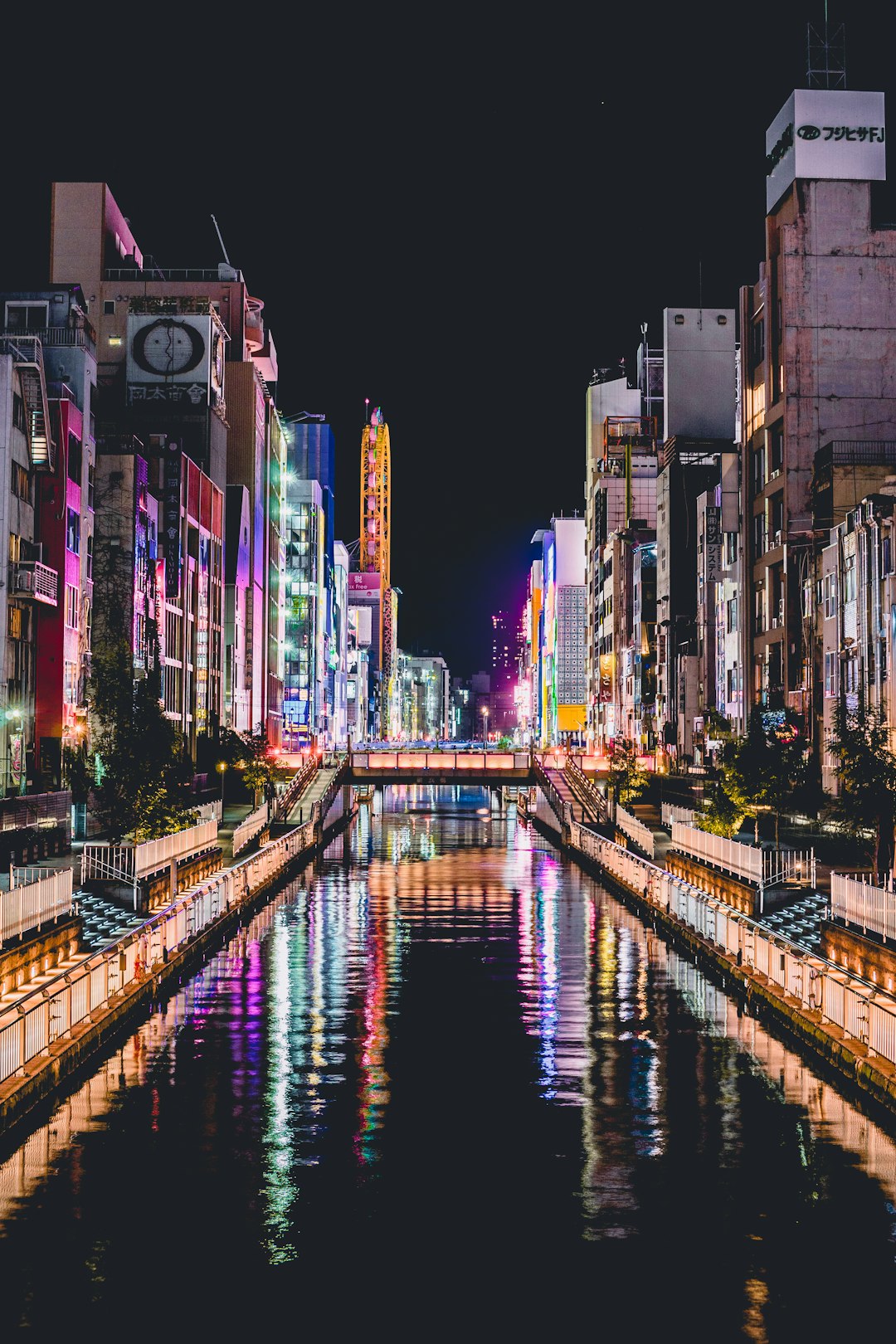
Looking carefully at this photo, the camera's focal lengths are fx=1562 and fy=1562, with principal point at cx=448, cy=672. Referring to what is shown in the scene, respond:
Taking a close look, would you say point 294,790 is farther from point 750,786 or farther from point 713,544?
point 713,544

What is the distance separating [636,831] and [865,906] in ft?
140

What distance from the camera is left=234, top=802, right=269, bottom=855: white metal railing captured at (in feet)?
232

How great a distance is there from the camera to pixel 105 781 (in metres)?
67.7

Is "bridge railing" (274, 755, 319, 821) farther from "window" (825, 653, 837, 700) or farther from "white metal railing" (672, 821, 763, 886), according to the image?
"window" (825, 653, 837, 700)

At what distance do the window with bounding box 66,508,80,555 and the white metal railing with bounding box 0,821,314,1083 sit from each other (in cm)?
3292

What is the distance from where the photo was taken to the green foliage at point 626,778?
96438 mm

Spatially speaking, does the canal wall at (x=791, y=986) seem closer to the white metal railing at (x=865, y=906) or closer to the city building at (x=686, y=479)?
the white metal railing at (x=865, y=906)

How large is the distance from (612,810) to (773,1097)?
68.8 m

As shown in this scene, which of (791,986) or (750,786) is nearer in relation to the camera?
(791,986)

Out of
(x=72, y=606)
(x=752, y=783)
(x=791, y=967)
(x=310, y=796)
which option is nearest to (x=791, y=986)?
(x=791, y=967)

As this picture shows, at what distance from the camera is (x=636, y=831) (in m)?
76.6

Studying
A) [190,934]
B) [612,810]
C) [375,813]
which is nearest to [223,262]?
[375,813]

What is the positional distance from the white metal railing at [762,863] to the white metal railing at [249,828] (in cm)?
2330

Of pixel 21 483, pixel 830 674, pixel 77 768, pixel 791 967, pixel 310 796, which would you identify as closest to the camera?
pixel 791 967
